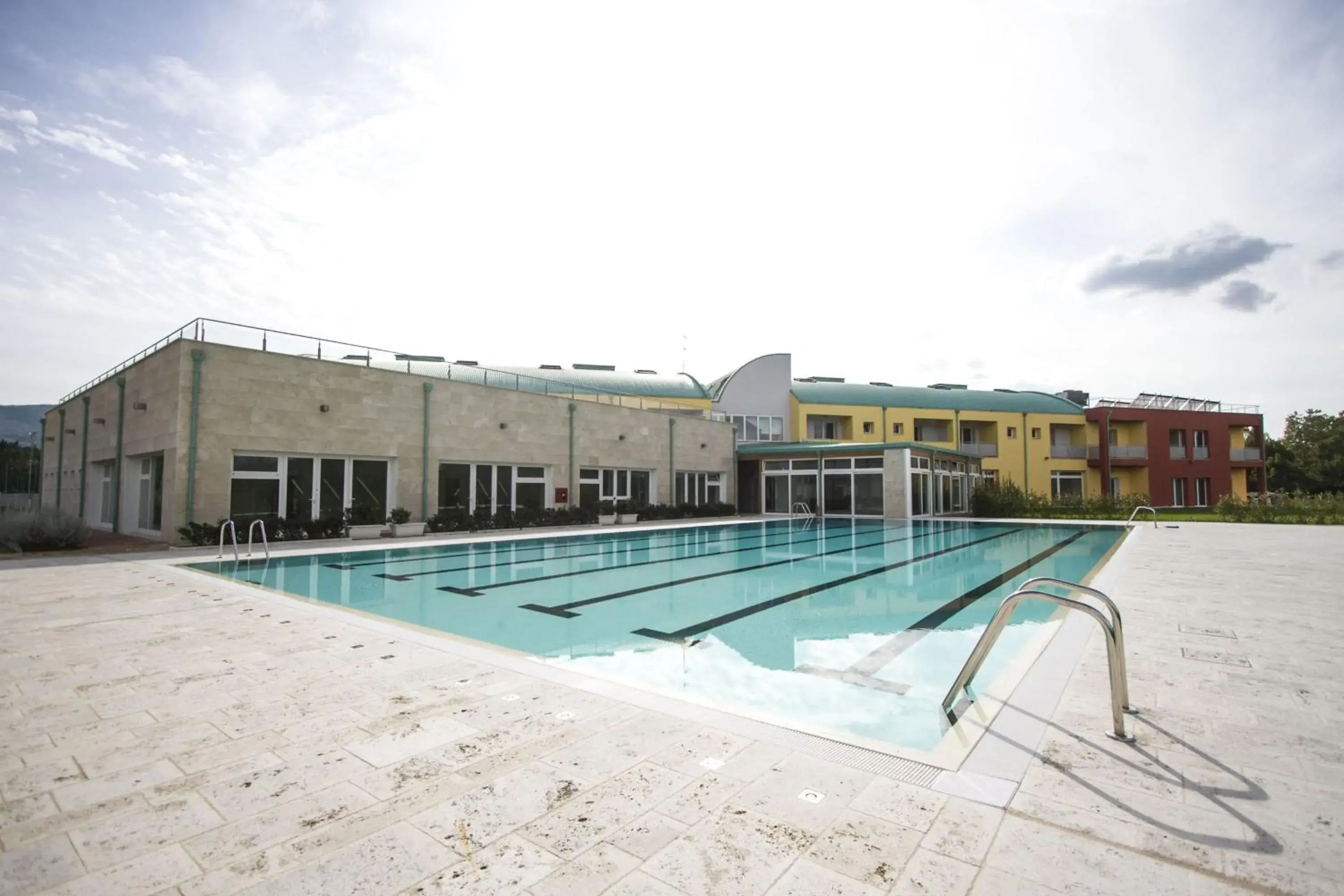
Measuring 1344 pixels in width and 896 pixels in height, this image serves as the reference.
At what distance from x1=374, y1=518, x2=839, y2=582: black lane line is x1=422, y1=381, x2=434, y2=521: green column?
514 centimetres

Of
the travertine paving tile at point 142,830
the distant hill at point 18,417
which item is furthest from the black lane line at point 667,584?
the distant hill at point 18,417

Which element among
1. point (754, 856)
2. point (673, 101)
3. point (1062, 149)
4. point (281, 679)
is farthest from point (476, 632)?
point (1062, 149)

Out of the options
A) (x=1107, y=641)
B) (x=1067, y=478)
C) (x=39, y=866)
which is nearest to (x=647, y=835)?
(x=39, y=866)

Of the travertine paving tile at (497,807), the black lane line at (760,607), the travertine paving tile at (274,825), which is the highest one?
the travertine paving tile at (497,807)

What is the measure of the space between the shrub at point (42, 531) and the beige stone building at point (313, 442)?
154cm

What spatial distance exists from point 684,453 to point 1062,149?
18632mm

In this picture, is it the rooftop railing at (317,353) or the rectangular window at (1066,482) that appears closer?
the rooftop railing at (317,353)

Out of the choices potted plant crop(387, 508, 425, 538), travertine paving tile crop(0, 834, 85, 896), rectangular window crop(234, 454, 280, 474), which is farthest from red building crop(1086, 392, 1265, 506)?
travertine paving tile crop(0, 834, 85, 896)

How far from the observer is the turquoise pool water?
4.67m

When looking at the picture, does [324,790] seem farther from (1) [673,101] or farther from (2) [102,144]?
(2) [102,144]

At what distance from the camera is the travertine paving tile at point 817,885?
2.10m

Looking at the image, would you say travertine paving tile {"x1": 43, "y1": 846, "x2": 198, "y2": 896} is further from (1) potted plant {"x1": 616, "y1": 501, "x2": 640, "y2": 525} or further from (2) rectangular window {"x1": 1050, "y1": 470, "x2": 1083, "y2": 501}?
(2) rectangular window {"x1": 1050, "y1": 470, "x2": 1083, "y2": 501}

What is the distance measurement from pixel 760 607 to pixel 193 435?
44.1 ft

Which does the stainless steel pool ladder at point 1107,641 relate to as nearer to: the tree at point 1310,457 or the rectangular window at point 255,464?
the rectangular window at point 255,464
